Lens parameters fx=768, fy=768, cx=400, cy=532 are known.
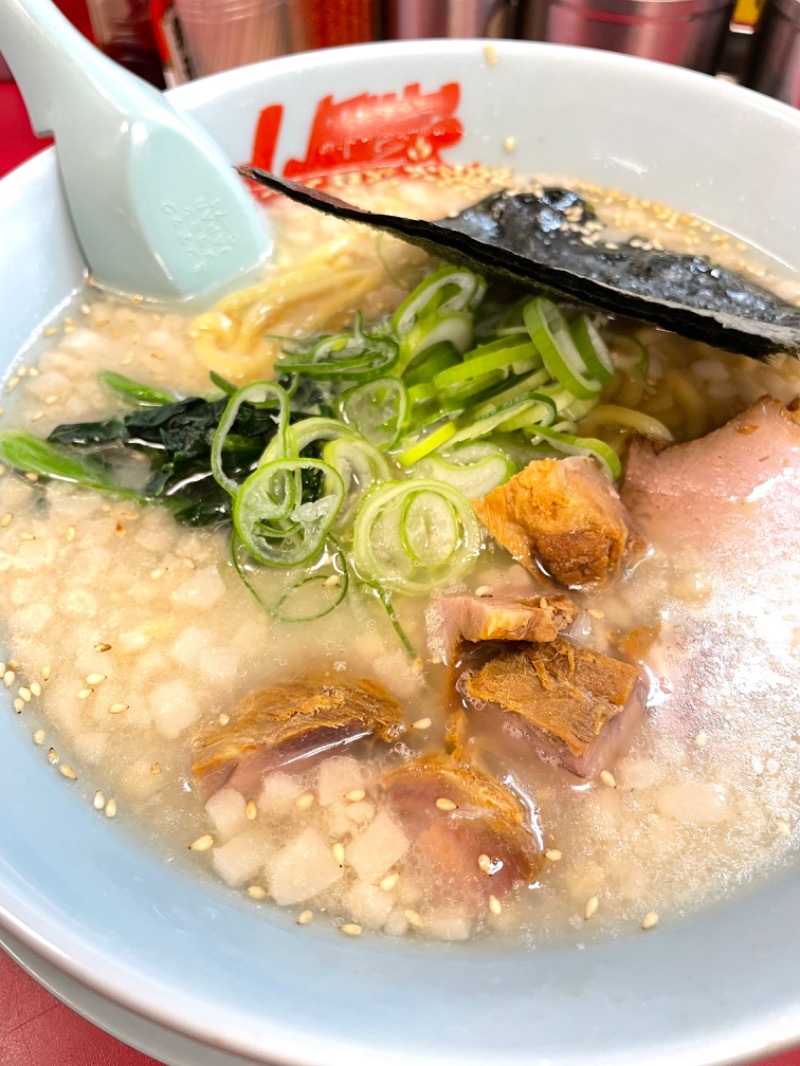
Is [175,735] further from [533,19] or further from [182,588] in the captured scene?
[533,19]

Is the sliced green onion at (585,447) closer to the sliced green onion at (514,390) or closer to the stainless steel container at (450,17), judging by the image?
the sliced green onion at (514,390)

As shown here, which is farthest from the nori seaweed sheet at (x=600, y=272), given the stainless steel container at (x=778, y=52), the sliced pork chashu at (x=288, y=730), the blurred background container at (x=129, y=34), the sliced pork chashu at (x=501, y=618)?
the blurred background container at (x=129, y=34)

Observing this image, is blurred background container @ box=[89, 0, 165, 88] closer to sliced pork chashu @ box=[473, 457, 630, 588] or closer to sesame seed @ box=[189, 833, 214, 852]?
sliced pork chashu @ box=[473, 457, 630, 588]

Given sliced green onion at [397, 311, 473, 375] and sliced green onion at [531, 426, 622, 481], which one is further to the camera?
sliced green onion at [397, 311, 473, 375]

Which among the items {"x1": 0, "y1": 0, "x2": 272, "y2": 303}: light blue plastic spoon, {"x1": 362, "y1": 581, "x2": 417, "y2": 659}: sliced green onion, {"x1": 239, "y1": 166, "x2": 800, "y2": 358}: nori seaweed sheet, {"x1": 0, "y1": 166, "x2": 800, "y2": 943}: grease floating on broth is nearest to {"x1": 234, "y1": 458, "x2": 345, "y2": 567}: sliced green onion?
{"x1": 0, "y1": 166, "x2": 800, "y2": 943}: grease floating on broth

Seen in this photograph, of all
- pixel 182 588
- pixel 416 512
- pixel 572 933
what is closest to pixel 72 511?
pixel 182 588

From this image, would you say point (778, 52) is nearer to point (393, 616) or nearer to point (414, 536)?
point (414, 536)

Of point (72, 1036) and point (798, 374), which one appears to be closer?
point (72, 1036)
